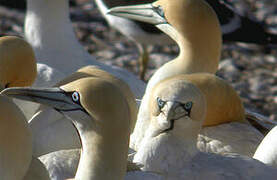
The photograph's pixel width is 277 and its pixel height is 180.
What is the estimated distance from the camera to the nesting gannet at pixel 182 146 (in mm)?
3561

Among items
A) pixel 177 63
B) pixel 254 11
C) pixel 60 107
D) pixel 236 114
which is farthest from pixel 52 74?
pixel 254 11

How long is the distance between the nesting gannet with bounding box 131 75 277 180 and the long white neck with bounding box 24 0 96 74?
76.9 inches

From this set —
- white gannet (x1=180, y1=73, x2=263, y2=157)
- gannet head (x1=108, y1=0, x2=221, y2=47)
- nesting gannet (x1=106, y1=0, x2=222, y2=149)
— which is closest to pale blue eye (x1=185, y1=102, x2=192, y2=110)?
white gannet (x1=180, y1=73, x2=263, y2=157)

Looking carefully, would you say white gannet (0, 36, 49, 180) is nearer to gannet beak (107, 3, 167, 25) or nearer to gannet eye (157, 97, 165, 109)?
gannet eye (157, 97, 165, 109)

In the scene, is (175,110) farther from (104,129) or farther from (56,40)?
(56,40)

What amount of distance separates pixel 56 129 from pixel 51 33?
1.64 meters

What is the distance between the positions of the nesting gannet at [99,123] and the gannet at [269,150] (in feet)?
2.68

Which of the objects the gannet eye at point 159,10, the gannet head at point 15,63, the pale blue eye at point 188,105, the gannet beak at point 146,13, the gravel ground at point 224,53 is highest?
the gannet eye at point 159,10

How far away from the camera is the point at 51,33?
5680 millimetres

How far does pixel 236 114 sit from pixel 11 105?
4.89 feet

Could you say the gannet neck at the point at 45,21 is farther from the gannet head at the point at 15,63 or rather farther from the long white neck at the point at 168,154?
the long white neck at the point at 168,154

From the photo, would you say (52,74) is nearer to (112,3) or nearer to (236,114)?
(236,114)

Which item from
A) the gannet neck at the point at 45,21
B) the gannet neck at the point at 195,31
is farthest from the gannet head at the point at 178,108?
the gannet neck at the point at 45,21

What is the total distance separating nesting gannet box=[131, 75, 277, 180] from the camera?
356 cm
